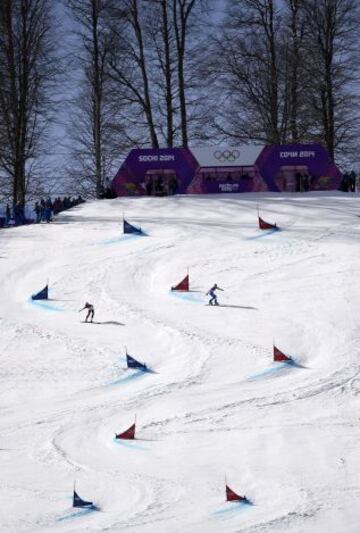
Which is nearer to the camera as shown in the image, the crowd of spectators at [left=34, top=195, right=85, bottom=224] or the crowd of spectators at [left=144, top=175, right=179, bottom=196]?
the crowd of spectators at [left=34, top=195, right=85, bottom=224]

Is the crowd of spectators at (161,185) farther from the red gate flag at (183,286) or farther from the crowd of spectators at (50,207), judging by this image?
the red gate flag at (183,286)

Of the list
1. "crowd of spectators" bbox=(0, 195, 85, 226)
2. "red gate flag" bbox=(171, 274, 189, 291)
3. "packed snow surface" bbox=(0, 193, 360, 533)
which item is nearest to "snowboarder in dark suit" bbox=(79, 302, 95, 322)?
"packed snow surface" bbox=(0, 193, 360, 533)

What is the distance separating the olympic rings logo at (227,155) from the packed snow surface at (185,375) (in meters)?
4.79

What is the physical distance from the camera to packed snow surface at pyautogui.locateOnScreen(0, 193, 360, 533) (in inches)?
508

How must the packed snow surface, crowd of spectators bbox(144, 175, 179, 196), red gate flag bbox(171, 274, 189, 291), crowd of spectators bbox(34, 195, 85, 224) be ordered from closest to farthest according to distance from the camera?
the packed snow surface < red gate flag bbox(171, 274, 189, 291) < crowd of spectators bbox(34, 195, 85, 224) < crowd of spectators bbox(144, 175, 179, 196)

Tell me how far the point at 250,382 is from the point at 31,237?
55.6 feet

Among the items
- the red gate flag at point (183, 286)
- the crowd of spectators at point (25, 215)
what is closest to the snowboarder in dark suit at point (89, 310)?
the red gate flag at point (183, 286)

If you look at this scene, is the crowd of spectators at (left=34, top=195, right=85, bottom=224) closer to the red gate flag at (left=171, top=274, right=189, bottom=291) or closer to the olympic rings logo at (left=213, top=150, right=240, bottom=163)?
the olympic rings logo at (left=213, top=150, right=240, bottom=163)

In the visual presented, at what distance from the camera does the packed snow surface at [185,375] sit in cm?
1291

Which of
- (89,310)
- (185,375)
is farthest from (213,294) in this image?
(185,375)

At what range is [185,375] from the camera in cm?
1916

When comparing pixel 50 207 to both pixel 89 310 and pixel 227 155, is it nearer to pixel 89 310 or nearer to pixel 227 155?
pixel 227 155

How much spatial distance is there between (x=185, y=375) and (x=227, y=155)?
2089 centimetres

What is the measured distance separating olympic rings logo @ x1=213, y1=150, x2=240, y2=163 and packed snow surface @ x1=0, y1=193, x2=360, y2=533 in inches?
189
